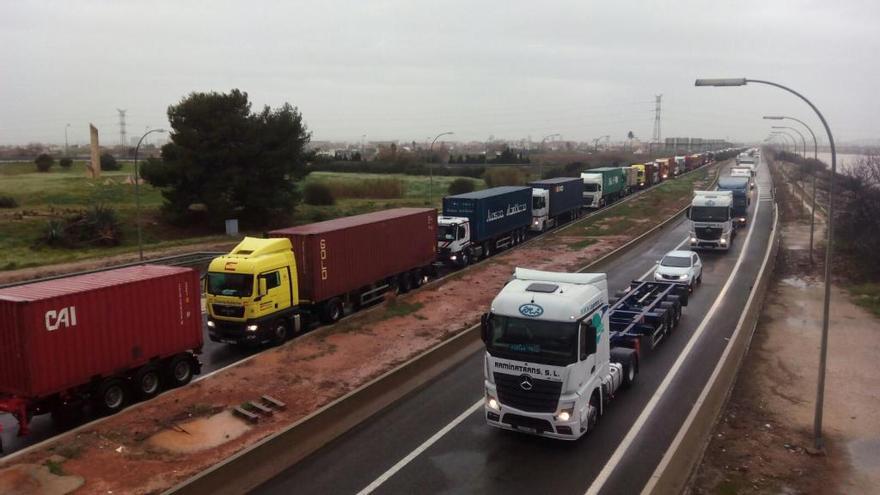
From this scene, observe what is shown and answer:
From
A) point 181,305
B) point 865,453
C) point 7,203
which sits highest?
point 7,203

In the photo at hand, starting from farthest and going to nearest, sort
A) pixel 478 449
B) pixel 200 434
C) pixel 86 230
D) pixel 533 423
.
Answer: pixel 86 230, pixel 200 434, pixel 478 449, pixel 533 423

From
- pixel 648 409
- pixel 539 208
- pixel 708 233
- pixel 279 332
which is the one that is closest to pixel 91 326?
pixel 279 332

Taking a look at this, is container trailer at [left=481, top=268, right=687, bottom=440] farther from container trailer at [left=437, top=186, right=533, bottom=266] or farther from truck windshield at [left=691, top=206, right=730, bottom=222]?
truck windshield at [left=691, top=206, right=730, bottom=222]

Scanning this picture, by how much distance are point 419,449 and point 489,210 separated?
24.2 meters

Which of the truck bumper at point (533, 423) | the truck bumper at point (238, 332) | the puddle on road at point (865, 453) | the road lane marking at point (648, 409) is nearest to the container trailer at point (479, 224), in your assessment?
the road lane marking at point (648, 409)

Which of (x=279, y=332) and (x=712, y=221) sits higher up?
(x=712, y=221)

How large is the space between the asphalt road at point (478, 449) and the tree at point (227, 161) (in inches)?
1328

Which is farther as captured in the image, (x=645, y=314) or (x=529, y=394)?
(x=645, y=314)

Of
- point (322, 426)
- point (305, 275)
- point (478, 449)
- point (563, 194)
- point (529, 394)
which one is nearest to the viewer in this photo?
point (529, 394)

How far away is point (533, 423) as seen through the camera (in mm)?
12367

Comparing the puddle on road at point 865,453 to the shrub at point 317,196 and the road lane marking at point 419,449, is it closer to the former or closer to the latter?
the road lane marking at point 419,449

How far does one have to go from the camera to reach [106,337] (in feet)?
48.6

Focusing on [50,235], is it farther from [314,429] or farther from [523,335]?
[523,335]

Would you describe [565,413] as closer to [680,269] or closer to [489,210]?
[680,269]
